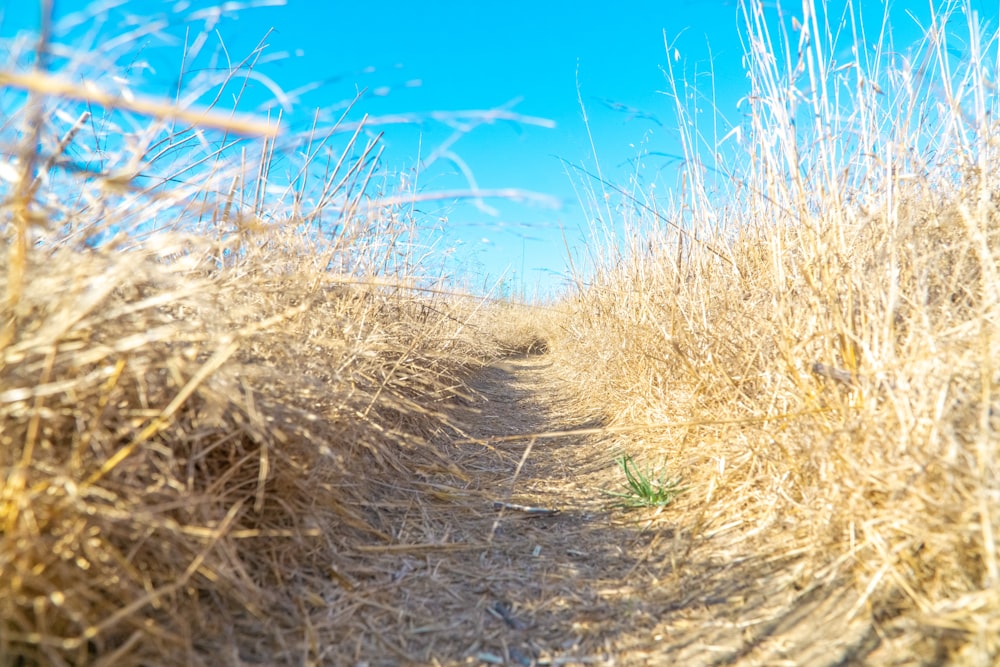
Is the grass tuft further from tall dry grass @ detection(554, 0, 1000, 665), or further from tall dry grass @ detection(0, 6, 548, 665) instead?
tall dry grass @ detection(0, 6, 548, 665)

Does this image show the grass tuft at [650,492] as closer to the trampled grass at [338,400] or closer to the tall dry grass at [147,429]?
the trampled grass at [338,400]

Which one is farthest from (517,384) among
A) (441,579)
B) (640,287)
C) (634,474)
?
(441,579)

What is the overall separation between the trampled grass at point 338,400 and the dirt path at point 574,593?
38 mm

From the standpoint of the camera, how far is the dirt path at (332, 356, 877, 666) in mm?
1087

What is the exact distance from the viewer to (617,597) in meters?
1.31

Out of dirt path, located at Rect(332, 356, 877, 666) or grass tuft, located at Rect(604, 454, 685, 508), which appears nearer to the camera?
dirt path, located at Rect(332, 356, 877, 666)

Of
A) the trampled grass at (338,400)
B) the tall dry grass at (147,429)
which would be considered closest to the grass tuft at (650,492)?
the trampled grass at (338,400)

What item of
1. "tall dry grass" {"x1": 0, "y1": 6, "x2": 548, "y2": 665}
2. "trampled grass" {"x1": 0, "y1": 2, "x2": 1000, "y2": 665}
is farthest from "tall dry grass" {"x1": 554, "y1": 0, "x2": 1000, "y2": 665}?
"tall dry grass" {"x1": 0, "y1": 6, "x2": 548, "y2": 665}

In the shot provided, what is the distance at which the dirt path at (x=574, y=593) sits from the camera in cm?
109

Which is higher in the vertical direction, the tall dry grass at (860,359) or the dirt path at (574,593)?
the tall dry grass at (860,359)

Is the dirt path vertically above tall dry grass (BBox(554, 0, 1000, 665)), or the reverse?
tall dry grass (BBox(554, 0, 1000, 665))

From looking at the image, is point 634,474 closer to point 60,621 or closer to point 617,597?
point 617,597

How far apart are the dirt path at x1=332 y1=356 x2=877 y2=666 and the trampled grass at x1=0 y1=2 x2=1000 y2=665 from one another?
4 cm

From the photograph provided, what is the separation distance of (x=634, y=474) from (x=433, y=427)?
1.00 meters
